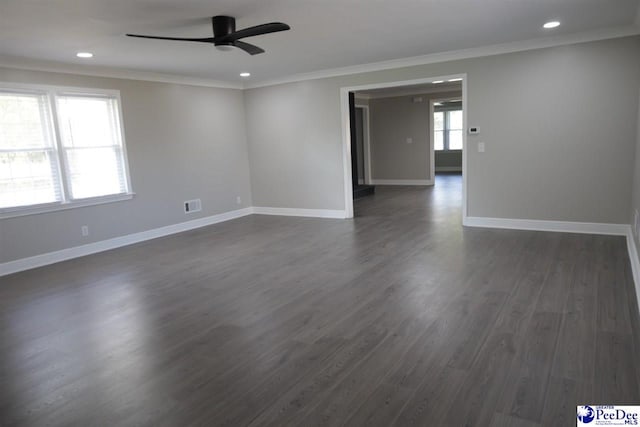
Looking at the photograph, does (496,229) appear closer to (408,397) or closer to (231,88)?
(408,397)

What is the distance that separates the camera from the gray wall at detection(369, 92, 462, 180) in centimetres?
1116

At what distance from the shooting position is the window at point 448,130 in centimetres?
1441

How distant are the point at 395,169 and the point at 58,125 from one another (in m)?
8.17

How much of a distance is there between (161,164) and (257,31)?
380 centimetres

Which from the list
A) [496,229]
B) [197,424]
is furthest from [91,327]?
[496,229]

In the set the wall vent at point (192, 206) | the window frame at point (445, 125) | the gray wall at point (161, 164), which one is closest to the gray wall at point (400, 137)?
the window frame at point (445, 125)

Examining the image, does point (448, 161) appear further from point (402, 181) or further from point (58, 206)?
point (58, 206)

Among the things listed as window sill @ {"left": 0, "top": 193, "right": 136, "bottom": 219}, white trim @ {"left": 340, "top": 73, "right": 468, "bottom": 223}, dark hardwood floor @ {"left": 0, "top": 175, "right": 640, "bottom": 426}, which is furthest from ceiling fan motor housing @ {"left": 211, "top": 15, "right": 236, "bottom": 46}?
white trim @ {"left": 340, "top": 73, "right": 468, "bottom": 223}

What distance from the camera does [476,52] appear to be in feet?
19.0

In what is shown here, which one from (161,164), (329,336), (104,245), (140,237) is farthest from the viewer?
(161,164)

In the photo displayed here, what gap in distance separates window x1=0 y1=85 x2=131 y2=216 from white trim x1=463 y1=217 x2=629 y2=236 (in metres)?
5.20

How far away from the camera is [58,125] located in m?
5.44

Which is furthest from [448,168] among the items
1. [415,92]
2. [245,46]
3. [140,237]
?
[245,46]

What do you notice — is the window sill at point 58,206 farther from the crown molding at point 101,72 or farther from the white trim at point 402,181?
the white trim at point 402,181
